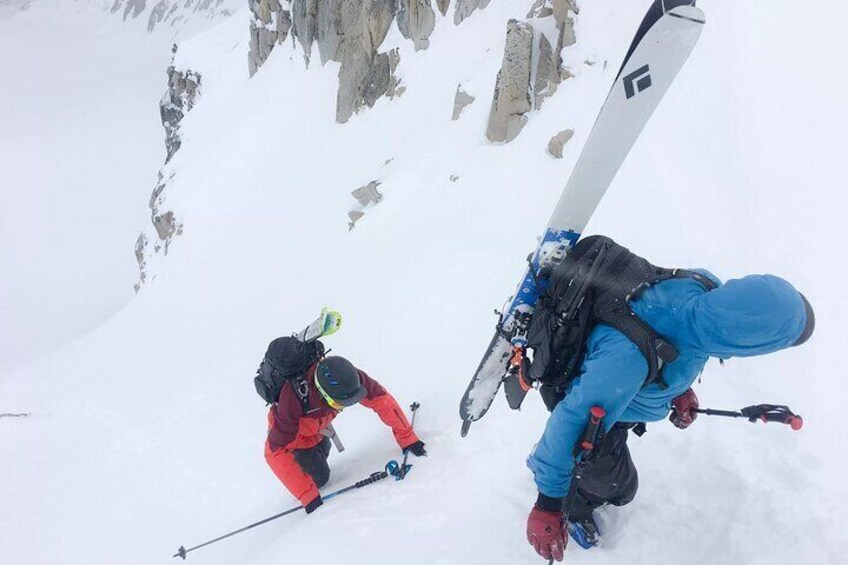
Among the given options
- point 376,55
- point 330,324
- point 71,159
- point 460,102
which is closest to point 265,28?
point 376,55

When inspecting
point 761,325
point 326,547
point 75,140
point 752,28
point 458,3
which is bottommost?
point 752,28

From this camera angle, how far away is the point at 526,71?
11.6 metres

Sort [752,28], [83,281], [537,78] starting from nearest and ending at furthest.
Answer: [752,28] < [537,78] < [83,281]

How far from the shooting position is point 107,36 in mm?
97875

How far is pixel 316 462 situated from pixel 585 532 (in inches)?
115

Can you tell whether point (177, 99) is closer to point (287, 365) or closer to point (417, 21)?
point (417, 21)

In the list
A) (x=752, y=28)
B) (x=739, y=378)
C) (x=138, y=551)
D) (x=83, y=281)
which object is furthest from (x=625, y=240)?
(x=83, y=281)

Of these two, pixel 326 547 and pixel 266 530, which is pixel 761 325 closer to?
pixel 326 547

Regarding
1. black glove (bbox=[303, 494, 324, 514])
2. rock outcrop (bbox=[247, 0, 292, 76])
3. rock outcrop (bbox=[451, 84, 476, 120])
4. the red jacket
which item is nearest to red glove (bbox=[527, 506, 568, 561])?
the red jacket

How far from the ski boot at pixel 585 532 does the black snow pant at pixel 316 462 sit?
2.80 m

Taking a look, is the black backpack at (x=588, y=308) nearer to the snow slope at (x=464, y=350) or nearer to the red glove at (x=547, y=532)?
the red glove at (x=547, y=532)

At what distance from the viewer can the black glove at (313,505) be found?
4.96 metres

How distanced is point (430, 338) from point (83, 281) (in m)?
47.3

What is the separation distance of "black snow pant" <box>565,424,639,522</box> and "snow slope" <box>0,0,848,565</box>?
379 millimetres
